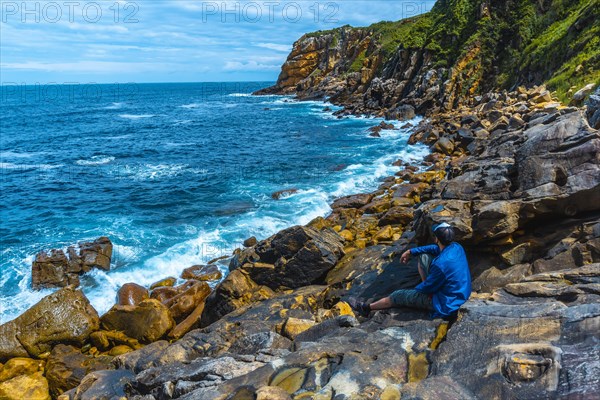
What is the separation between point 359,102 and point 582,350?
2966 inches

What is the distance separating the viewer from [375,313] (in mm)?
9625

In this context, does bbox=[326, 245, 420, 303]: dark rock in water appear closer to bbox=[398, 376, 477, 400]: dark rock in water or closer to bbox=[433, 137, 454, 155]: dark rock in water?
bbox=[398, 376, 477, 400]: dark rock in water

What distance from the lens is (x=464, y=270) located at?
8.41 m

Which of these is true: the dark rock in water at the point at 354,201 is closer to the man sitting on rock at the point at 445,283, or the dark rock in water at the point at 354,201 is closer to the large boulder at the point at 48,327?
the large boulder at the point at 48,327

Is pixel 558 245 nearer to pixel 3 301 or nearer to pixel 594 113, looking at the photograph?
pixel 594 113

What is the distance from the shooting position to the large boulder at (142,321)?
15062 mm

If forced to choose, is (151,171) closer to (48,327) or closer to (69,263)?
(69,263)

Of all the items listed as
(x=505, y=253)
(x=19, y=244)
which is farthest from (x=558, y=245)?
(x=19, y=244)

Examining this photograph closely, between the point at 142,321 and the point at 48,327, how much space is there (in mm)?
3396

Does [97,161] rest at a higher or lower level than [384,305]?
higher

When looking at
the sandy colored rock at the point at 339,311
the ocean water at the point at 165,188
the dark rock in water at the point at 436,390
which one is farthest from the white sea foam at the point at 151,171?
the dark rock in water at the point at 436,390

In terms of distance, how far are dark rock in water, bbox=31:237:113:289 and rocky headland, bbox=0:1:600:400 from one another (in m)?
0.08

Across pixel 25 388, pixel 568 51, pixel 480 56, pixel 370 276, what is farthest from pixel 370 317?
pixel 480 56

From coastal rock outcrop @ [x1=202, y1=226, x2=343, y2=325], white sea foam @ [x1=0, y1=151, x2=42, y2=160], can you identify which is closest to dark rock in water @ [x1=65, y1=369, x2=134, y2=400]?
coastal rock outcrop @ [x1=202, y1=226, x2=343, y2=325]
